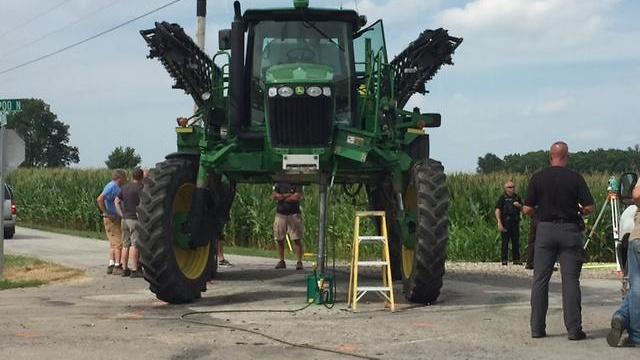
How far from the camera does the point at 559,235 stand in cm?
838

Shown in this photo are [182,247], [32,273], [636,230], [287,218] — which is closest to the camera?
[636,230]

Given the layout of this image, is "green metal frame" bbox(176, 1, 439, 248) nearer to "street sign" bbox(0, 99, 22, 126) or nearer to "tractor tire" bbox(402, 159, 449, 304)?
"tractor tire" bbox(402, 159, 449, 304)

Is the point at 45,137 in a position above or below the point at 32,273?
above

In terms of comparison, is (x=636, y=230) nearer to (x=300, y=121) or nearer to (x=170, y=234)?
(x=300, y=121)

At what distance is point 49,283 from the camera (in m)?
14.1

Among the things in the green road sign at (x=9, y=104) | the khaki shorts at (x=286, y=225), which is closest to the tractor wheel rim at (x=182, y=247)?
the khaki shorts at (x=286, y=225)

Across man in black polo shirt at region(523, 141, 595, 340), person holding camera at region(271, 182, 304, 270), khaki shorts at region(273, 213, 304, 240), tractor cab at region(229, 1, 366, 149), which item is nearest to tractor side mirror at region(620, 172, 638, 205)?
man in black polo shirt at region(523, 141, 595, 340)

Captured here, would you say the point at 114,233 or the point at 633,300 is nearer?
the point at 633,300

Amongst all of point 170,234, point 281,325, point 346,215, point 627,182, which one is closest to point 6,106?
point 170,234

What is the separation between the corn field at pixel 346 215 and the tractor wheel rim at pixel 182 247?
3.73 metres

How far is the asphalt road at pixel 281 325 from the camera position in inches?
301

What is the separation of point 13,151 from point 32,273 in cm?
227

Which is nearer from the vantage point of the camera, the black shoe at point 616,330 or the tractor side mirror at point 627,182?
the black shoe at point 616,330

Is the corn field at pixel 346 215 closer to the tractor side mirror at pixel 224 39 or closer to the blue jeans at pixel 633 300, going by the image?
the tractor side mirror at pixel 224 39
